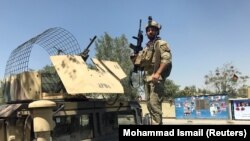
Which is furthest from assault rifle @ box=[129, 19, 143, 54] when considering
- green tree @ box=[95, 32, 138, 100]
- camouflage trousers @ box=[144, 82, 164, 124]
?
green tree @ box=[95, 32, 138, 100]

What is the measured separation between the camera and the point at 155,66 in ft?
16.5

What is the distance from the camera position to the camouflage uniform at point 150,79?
4.90 metres

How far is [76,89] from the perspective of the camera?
429cm

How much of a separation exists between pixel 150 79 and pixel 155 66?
0.56 ft

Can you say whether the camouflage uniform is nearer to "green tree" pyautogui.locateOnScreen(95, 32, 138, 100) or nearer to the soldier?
the soldier

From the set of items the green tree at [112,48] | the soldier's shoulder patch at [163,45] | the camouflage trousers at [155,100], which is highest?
the green tree at [112,48]

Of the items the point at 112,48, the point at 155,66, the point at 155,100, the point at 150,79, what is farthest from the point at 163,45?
the point at 112,48

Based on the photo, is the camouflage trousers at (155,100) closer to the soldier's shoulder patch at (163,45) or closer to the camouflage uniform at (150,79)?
the camouflage uniform at (150,79)

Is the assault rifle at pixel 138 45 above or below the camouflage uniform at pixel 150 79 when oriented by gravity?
above

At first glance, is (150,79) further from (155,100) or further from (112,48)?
(112,48)

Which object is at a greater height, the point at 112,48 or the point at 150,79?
the point at 112,48

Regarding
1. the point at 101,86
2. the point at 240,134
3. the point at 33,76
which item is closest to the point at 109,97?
the point at 101,86

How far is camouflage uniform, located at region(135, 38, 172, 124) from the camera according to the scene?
4.90 metres

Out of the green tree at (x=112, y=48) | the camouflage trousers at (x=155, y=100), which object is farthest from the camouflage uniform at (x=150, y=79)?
the green tree at (x=112, y=48)
